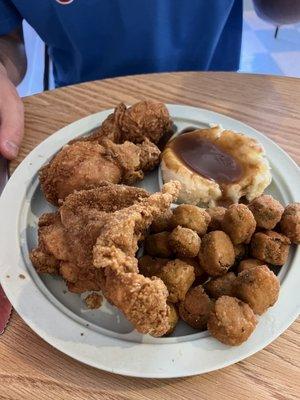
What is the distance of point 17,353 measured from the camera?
894 millimetres

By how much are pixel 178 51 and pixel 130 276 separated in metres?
1.01

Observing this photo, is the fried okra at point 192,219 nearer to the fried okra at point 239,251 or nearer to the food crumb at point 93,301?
the fried okra at point 239,251

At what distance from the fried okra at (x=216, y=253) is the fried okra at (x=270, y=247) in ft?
0.18

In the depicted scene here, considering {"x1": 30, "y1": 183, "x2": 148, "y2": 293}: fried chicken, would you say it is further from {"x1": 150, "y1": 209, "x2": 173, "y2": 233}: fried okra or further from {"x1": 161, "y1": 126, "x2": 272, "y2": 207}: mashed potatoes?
{"x1": 161, "y1": 126, "x2": 272, "y2": 207}: mashed potatoes

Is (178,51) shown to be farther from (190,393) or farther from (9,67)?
(190,393)

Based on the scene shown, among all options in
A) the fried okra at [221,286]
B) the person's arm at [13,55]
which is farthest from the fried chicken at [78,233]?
the person's arm at [13,55]

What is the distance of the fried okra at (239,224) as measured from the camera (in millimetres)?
946

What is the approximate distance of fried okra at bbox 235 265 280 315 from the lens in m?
0.86

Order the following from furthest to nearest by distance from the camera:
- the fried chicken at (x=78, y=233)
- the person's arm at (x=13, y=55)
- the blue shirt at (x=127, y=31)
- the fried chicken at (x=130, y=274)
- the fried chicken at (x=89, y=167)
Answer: the person's arm at (x=13, y=55) → the blue shirt at (x=127, y=31) → the fried chicken at (x=89, y=167) → the fried chicken at (x=78, y=233) → the fried chicken at (x=130, y=274)

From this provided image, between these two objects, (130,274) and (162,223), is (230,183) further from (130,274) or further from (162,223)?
(130,274)

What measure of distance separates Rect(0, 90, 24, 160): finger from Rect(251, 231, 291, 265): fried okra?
0.69m

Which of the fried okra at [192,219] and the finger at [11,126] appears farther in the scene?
the finger at [11,126]

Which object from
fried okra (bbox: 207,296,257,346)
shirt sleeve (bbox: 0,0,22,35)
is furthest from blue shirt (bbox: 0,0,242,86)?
fried okra (bbox: 207,296,257,346)

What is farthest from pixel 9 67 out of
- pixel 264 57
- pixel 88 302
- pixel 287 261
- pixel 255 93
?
pixel 264 57
